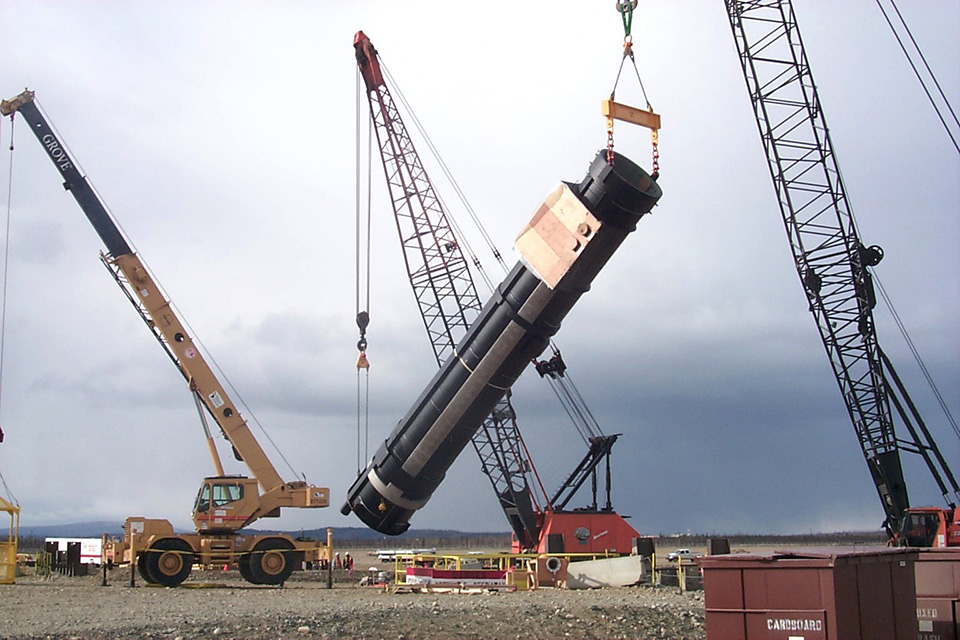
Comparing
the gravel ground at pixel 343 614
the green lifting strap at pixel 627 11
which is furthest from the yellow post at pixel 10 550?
the green lifting strap at pixel 627 11

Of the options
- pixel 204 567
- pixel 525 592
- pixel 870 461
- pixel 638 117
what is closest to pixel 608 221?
pixel 638 117

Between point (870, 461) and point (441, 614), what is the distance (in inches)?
904

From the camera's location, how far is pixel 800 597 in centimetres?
1355

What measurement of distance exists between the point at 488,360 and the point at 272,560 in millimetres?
10121

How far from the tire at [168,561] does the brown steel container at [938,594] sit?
1969 centimetres

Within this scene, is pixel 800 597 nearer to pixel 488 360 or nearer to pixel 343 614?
pixel 343 614

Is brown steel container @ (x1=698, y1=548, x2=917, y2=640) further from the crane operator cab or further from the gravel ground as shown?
the crane operator cab

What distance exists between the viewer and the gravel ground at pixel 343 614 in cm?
1783

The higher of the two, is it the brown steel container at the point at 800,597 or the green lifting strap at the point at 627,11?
the green lifting strap at the point at 627,11

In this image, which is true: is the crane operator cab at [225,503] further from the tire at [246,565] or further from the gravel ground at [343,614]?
the gravel ground at [343,614]

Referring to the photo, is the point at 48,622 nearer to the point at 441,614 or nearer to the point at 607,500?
the point at 441,614

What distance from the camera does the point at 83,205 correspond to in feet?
102

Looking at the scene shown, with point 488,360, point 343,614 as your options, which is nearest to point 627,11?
point 488,360

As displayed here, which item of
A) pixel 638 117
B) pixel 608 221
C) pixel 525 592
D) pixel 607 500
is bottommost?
pixel 525 592
